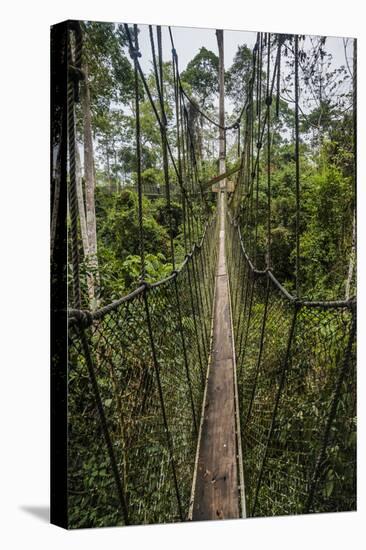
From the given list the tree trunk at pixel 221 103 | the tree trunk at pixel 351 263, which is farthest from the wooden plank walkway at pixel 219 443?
the tree trunk at pixel 351 263

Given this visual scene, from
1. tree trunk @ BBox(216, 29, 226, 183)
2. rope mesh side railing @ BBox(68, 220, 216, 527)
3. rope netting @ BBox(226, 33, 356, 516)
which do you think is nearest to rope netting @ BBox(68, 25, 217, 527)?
rope mesh side railing @ BBox(68, 220, 216, 527)

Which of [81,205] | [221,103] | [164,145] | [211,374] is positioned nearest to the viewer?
[81,205]

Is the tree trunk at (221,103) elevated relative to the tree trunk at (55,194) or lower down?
elevated

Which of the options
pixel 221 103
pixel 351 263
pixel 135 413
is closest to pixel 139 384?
pixel 135 413

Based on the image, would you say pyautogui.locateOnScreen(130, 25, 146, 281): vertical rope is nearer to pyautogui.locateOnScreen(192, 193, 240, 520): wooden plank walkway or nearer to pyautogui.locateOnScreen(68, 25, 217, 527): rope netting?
pyautogui.locateOnScreen(68, 25, 217, 527): rope netting

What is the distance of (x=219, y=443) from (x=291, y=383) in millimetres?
419

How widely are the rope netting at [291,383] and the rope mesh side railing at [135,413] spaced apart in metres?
0.34

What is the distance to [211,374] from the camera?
3.59 m

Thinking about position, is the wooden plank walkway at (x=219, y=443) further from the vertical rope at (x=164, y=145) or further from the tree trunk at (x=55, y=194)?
the tree trunk at (x=55, y=194)

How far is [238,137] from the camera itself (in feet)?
10.5

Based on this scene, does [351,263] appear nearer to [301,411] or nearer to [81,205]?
[301,411]

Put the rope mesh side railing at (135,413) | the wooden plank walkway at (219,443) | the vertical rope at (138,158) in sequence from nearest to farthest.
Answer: the rope mesh side railing at (135,413) → the vertical rope at (138,158) → the wooden plank walkway at (219,443)

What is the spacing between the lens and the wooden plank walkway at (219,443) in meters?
3.02

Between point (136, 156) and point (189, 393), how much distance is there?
1.11 metres
